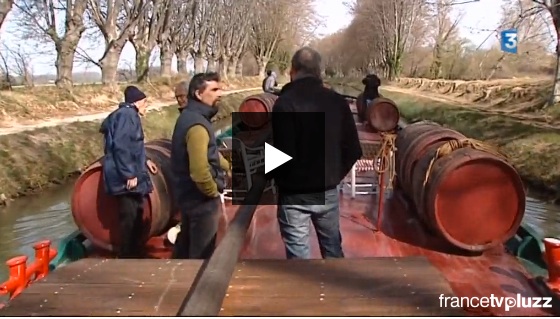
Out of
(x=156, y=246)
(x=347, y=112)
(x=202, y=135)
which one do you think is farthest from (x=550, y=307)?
(x=156, y=246)

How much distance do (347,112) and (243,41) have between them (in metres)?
51.9

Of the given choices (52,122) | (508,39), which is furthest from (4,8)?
(508,39)

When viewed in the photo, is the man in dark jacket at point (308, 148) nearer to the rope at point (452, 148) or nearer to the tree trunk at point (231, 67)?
the rope at point (452, 148)

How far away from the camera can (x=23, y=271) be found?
3.98 meters

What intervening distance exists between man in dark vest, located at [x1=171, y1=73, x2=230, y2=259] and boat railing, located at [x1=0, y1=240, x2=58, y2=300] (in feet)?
3.76

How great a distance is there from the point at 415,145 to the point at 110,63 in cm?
1957

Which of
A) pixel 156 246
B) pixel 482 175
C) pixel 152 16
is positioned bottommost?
pixel 156 246

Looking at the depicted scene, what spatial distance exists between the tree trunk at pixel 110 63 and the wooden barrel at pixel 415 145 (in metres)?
18.8

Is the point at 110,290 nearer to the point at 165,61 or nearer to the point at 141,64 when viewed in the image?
the point at 141,64

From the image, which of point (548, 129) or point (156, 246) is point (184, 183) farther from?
point (548, 129)

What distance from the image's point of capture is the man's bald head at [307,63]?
3.51m

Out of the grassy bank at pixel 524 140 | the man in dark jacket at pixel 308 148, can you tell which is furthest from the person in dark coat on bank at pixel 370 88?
the man in dark jacket at pixel 308 148

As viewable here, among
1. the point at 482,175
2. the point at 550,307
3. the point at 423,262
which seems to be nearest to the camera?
the point at 423,262

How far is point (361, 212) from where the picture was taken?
651 cm
